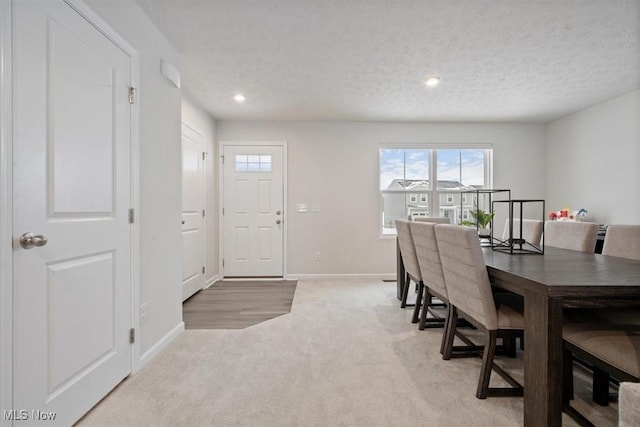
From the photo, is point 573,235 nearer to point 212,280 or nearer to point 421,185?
point 421,185

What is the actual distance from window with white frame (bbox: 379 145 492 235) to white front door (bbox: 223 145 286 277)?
1.64 meters

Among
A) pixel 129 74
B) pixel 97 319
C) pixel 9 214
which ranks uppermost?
pixel 129 74

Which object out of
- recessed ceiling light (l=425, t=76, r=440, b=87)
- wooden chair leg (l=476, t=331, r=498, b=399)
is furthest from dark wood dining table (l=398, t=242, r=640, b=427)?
recessed ceiling light (l=425, t=76, r=440, b=87)

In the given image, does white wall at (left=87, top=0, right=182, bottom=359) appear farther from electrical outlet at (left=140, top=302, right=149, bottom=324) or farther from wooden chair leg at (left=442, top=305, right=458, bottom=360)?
wooden chair leg at (left=442, top=305, right=458, bottom=360)

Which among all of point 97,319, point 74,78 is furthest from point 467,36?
point 97,319

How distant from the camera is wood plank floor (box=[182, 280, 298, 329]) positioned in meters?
2.73

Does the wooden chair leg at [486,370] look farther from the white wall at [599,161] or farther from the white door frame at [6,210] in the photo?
the white wall at [599,161]

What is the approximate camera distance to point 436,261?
2.08m

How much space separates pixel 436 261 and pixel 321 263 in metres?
2.55

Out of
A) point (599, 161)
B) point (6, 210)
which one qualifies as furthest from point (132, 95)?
point (599, 161)

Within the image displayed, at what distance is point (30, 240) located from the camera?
1165mm

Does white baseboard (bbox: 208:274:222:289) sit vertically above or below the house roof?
below

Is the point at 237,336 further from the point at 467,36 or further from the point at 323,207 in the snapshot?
the point at 467,36
